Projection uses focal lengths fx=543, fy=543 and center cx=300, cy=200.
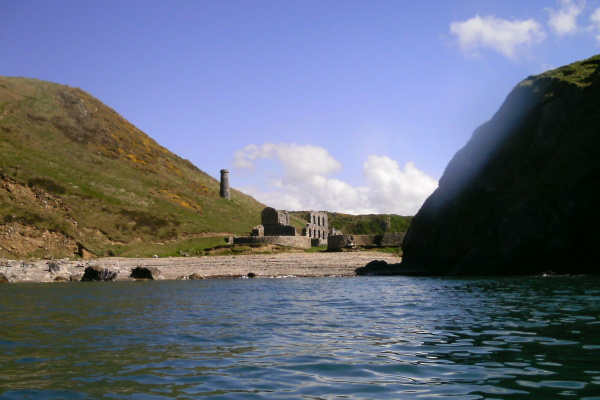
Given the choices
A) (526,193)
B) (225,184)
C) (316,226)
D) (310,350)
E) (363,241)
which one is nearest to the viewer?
(310,350)

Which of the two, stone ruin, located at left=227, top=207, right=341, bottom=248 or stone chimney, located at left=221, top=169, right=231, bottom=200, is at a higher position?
stone chimney, located at left=221, top=169, right=231, bottom=200

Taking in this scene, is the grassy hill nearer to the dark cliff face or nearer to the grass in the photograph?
the dark cliff face

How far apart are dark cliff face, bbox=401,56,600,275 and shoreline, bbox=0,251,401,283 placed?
278 inches

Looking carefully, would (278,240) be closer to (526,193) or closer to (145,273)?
(145,273)

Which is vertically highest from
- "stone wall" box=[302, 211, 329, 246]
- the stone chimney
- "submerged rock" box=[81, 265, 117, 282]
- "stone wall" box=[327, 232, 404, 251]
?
the stone chimney

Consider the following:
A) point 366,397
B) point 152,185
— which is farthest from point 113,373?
point 152,185

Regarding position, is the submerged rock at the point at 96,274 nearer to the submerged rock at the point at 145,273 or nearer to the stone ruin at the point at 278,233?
the submerged rock at the point at 145,273

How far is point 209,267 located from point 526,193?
2884cm

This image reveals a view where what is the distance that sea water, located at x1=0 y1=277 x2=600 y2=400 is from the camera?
890 cm

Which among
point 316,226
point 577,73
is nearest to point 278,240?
point 316,226

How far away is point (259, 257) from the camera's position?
58531mm

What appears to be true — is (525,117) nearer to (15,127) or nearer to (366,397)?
(366,397)

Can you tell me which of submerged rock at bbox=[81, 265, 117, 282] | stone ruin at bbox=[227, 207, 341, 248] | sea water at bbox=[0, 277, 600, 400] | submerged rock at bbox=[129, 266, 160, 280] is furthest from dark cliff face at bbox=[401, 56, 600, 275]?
submerged rock at bbox=[81, 265, 117, 282]

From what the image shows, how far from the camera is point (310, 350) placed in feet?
40.8
